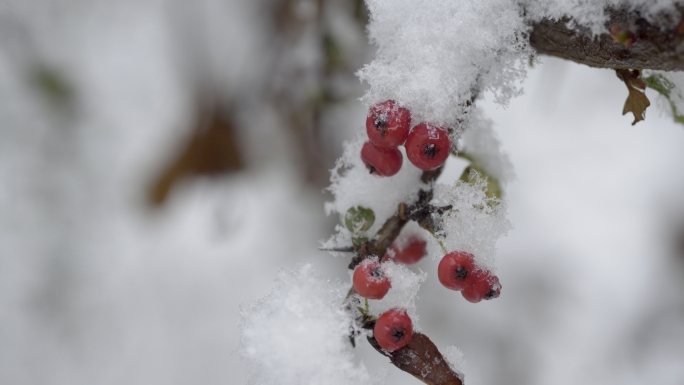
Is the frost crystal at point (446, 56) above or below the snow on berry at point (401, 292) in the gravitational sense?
above

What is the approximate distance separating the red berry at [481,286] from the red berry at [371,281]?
0.18 m

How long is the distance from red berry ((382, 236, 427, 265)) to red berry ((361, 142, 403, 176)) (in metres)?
0.27

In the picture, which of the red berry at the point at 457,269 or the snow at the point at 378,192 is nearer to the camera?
the red berry at the point at 457,269

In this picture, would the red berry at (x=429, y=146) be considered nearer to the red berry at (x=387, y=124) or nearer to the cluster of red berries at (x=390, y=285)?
the red berry at (x=387, y=124)

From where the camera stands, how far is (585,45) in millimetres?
903

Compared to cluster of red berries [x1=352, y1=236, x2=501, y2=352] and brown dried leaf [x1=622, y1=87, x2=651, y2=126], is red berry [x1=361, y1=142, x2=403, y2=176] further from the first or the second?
brown dried leaf [x1=622, y1=87, x2=651, y2=126]

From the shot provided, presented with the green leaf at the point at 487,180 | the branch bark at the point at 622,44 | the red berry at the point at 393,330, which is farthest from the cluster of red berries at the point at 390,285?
the branch bark at the point at 622,44

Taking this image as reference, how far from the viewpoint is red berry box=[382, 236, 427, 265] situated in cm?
126

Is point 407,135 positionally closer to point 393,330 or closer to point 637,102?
point 393,330

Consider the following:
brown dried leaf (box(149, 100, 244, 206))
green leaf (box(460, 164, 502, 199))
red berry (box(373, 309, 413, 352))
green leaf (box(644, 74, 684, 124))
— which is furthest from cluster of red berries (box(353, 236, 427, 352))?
brown dried leaf (box(149, 100, 244, 206))

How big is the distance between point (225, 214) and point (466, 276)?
99.3 inches

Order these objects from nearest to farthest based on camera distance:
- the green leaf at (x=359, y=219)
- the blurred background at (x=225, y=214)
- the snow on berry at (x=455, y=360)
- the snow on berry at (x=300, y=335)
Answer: the snow on berry at (x=300, y=335) < the snow on berry at (x=455, y=360) < the green leaf at (x=359, y=219) < the blurred background at (x=225, y=214)

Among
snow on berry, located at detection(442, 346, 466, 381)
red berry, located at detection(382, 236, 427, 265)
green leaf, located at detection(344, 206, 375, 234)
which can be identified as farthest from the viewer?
red berry, located at detection(382, 236, 427, 265)

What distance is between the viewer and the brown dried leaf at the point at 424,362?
0.92m
